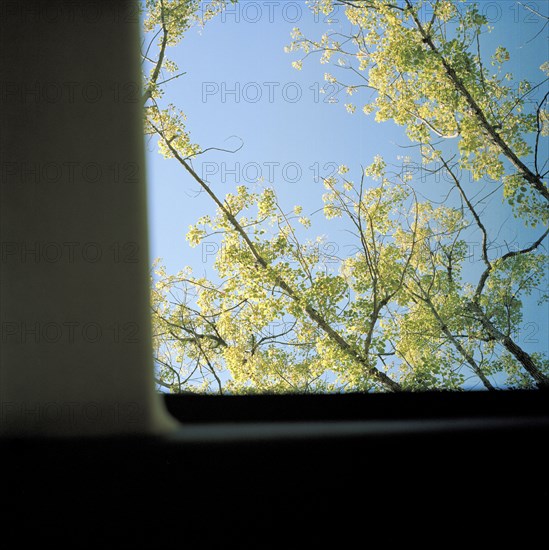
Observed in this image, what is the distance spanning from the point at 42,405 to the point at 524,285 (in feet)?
7.58

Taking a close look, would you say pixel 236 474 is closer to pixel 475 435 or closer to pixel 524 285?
pixel 475 435

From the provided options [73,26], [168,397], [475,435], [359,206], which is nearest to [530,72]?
[359,206]

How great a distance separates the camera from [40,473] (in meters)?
1.70

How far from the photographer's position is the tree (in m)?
2.62

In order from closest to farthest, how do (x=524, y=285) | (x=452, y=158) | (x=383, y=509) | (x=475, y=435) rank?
(x=383, y=509), (x=475, y=435), (x=524, y=285), (x=452, y=158)

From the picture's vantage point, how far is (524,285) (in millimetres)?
2561

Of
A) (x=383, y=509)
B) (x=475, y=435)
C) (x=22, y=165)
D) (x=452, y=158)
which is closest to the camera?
(x=383, y=509)

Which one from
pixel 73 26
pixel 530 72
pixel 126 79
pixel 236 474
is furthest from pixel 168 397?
pixel 530 72

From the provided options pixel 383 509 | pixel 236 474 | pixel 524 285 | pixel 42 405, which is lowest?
pixel 383 509

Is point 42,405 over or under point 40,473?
over

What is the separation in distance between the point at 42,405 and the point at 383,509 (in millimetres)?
1264

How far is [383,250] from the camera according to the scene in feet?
9.06

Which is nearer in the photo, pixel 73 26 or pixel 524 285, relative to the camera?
pixel 73 26

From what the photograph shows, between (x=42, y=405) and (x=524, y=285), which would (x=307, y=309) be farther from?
(x=42, y=405)
